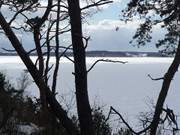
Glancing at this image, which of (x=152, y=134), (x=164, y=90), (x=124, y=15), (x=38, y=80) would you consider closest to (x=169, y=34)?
(x=124, y=15)

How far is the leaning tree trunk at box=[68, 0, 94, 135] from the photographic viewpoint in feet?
28.4

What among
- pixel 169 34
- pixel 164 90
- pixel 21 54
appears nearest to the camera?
pixel 21 54

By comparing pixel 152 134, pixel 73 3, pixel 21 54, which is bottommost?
pixel 152 134

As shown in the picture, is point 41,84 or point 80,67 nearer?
point 80,67

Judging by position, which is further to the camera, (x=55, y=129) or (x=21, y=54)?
(x=55, y=129)

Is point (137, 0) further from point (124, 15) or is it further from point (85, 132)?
point (85, 132)

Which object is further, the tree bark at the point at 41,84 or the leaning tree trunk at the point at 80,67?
the tree bark at the point at 41,84

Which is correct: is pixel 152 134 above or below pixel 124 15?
below

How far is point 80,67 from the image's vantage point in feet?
28.5

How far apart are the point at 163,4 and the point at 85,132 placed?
26.7 feet

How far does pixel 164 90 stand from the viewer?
13.7 m

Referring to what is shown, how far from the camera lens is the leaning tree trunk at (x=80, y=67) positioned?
865cm

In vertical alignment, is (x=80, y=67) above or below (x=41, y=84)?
above

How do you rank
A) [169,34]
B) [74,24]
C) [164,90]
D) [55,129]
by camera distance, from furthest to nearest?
1. [169,34]
2. [164,90]
3. [55,129]
4. [74,24]
